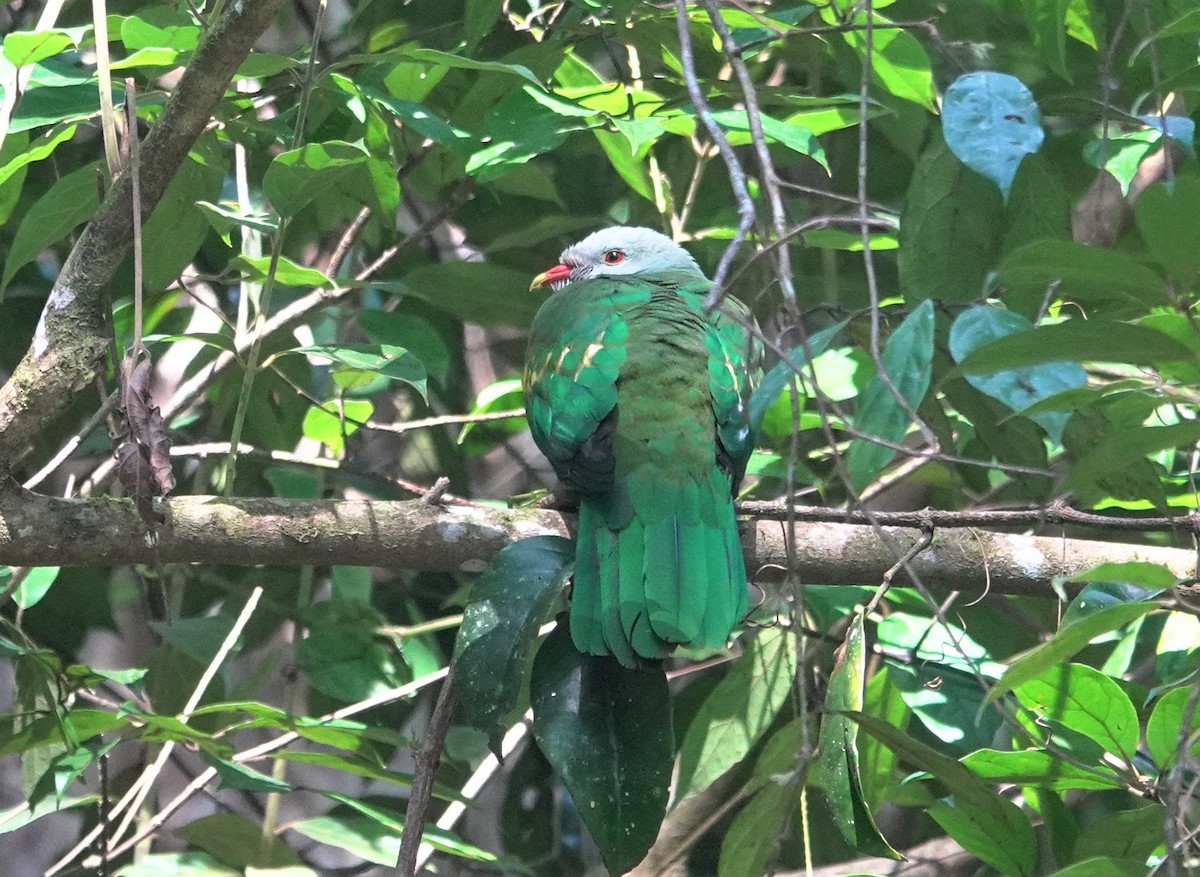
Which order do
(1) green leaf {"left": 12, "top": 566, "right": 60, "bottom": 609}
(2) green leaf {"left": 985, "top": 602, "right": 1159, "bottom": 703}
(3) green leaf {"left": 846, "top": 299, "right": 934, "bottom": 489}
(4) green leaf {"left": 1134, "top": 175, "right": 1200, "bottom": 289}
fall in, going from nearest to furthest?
(4) green leaf {"left": 1134, "top": 175, "right": 1200, "bottom": 289}, (2) green leaf {"left": 985, "top": 602, "right": 1159, "bottom": 703}, (3) green leaf {"left": 846, "top": 299, "right": 934, "bottom": 489}, (1) green leaf {"left": 12, "top": 566, "right": 60, "bottom": 609}

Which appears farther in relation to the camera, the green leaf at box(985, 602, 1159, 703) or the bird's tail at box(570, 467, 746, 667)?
the bird's tail at box(570, 467, 746, 667)

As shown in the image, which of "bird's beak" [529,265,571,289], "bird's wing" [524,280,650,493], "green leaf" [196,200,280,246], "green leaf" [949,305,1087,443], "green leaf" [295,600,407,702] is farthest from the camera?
"bird's beak" [529,265,571,289]

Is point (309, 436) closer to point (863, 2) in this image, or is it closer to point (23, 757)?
point (23, 757)

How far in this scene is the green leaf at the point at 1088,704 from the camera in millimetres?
1955

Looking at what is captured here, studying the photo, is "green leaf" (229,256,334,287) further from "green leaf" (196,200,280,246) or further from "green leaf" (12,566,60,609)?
"green leaf" (12,566,60,609)

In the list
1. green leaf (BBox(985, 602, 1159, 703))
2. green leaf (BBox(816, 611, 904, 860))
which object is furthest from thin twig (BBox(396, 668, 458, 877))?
green leaf (BBox(985, 602, 1159, 703))

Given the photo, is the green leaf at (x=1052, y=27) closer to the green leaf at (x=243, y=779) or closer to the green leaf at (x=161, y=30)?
the green leaf at (x=161, y=30)

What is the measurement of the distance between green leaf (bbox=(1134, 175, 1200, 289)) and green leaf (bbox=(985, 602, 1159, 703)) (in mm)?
377

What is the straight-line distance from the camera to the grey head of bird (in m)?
3.75

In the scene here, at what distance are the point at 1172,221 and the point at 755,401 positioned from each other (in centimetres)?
55

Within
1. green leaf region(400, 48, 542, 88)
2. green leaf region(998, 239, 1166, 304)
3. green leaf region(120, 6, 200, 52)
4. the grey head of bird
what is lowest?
the grey head of bird

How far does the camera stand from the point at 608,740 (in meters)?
1.97

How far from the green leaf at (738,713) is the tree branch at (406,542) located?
21 centimetres

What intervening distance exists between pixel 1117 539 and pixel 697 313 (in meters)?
1.36
